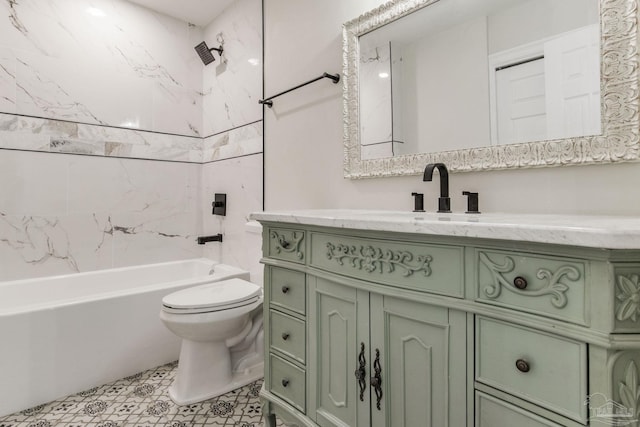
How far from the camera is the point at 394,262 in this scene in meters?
0.96

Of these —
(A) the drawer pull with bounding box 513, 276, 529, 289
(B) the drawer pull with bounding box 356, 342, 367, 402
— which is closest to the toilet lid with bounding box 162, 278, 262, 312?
(B) the drawer pull with bounding box 356, 342, 367, 402

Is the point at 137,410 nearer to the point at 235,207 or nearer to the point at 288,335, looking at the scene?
the point at 288,335

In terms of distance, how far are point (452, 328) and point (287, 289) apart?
2.19 ft

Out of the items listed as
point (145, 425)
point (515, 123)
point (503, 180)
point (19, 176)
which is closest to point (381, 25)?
point (515, 123)

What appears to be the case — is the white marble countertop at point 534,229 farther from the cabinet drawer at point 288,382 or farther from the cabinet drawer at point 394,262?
the cabinet drawer at point 288,382

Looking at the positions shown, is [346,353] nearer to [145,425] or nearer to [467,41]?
[145,425]

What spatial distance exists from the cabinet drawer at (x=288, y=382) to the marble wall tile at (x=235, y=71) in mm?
1664

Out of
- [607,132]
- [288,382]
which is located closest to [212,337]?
[288,382]

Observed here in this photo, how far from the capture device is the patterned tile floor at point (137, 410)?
62.7 inches

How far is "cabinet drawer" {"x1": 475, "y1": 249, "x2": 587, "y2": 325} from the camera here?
65 cm

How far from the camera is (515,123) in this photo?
46.9 inches

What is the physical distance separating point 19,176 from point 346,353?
95.8 inches

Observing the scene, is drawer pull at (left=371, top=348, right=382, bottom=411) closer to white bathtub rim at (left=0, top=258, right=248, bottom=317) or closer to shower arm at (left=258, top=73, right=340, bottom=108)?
shower arm at (left=258, top=73, right=340, bottom=108)

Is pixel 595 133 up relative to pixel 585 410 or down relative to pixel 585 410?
up
